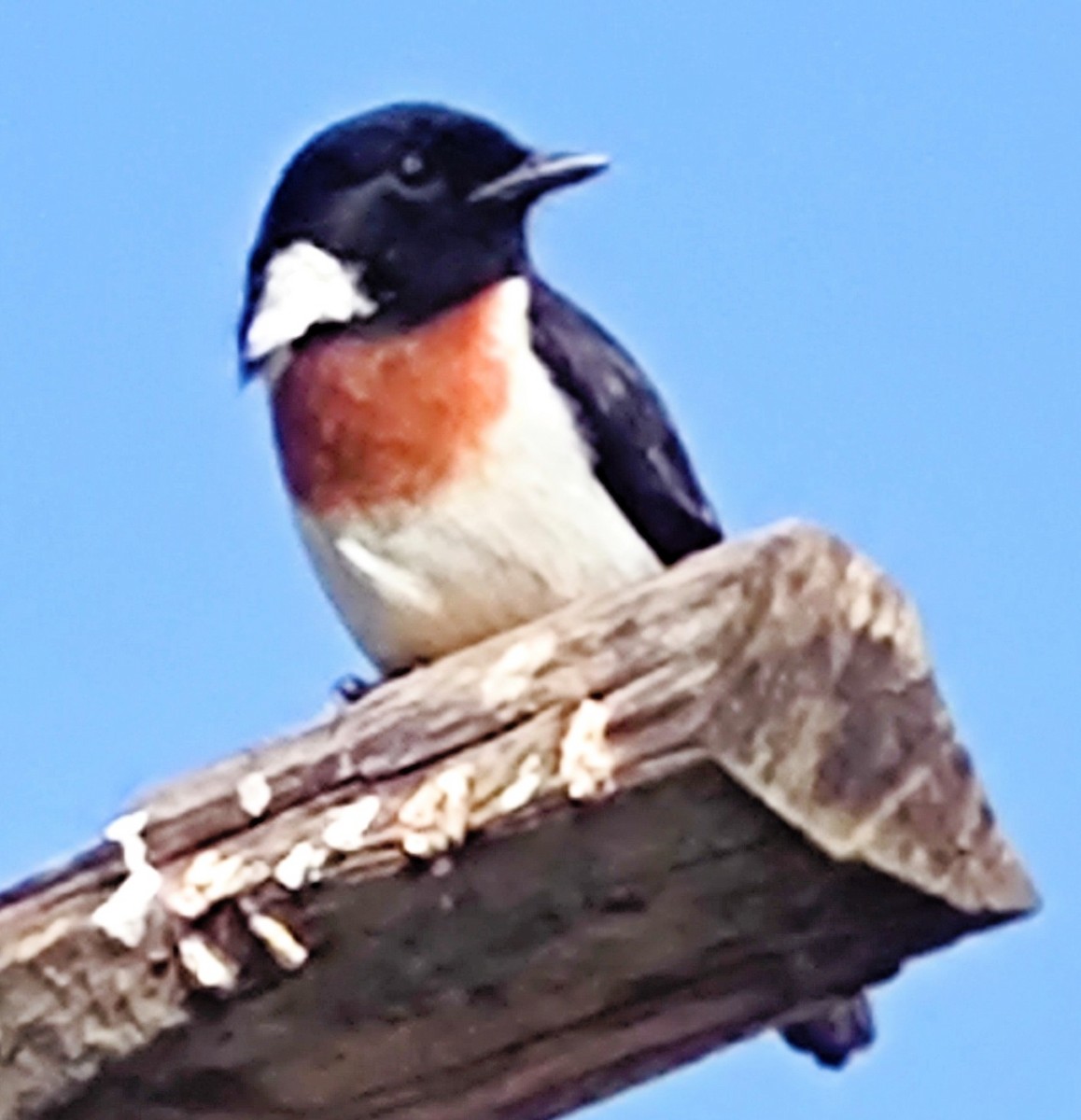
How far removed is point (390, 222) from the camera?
192 inches

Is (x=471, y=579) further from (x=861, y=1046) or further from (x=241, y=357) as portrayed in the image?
(x=861, y=1046)

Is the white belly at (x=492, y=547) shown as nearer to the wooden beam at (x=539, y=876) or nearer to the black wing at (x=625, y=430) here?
the black wing at (x=625, y=430)

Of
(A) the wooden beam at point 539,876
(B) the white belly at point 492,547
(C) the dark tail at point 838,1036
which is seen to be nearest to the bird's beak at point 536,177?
(B) the white belly at point 492,547

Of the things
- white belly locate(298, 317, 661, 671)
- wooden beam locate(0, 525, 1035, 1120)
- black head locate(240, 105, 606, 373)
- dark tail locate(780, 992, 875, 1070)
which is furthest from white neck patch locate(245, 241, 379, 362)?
wooden beam locate(0, 525, 1035, 1120)

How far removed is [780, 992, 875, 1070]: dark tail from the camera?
11.7 ft

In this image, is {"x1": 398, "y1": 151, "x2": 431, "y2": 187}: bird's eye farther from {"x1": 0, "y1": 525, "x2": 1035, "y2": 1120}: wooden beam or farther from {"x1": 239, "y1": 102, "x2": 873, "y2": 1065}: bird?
{"x1": 0, "y1": 525, "x2": 1035, "y2": 1120}: wooden beam

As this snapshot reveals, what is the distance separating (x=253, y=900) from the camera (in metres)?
2.77

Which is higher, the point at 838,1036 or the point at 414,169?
the point at 414,169

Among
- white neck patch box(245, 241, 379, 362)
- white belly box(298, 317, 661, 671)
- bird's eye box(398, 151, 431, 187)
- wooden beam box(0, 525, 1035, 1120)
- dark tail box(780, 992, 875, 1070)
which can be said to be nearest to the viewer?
wooden beam box(0, 525, 1035, 1120)

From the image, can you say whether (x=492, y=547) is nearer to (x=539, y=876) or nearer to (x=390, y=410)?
(x=390, y=410)

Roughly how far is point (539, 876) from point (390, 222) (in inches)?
93.9

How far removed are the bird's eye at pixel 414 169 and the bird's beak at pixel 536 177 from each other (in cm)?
9

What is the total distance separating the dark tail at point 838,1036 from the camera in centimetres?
358

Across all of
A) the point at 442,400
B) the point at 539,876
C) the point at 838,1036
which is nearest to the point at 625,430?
the point at 442,400
